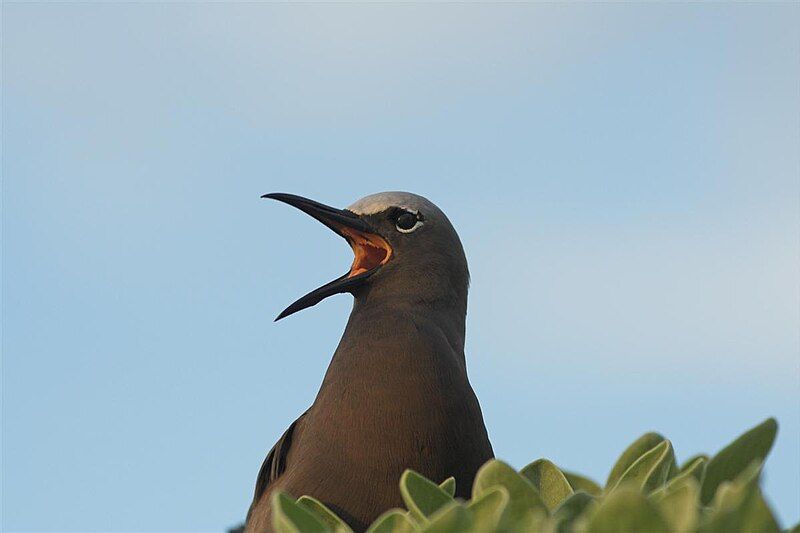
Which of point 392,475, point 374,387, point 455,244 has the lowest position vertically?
point 392,475

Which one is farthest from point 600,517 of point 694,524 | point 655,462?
point 655,462

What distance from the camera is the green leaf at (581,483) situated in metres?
3.08

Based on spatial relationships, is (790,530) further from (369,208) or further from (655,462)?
(369,208)

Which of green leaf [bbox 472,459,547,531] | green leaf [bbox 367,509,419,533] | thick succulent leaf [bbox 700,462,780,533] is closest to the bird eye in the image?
green leaf [bbox 472,459,547,531]

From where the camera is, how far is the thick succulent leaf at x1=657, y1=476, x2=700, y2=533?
1.83 m

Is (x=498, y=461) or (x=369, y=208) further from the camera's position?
(x=369, y=208)

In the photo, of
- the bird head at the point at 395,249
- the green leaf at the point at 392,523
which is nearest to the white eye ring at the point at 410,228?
the bird head at the point at 395,249

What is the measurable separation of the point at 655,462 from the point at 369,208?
352 cm

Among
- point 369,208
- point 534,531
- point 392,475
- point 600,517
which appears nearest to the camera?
point 600,517

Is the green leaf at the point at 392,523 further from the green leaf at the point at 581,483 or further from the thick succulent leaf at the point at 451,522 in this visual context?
the green leaf at the point at 581,483

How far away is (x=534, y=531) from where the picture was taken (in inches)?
79.4

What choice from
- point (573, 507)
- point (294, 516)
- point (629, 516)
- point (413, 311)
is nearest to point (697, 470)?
point (573, 507)

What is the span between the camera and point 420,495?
253 cm

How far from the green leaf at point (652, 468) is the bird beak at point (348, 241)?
3.28 metres
